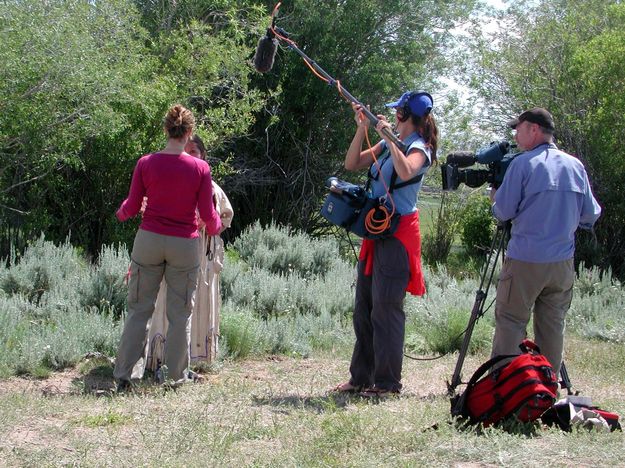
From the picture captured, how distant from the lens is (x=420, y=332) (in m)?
9.15

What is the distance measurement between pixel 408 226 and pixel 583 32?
963cm

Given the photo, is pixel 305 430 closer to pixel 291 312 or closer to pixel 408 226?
pixel 408 226

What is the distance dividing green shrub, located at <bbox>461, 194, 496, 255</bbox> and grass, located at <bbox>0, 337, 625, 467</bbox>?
10.8m

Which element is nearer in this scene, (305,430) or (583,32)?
(305,430)

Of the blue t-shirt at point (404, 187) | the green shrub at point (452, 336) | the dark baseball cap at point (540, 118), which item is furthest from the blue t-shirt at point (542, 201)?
the green shrub at point (452, 336)

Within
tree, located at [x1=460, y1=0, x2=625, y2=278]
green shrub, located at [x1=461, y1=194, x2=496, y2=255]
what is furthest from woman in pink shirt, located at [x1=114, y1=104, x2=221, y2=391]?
green shrub, located at [x1=461, y1=194, x2=496, y2=255]

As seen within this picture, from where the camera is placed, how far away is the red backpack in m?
5.43

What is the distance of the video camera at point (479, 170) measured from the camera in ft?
21.0

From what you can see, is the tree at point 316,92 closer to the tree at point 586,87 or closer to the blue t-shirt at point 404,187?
the tree at point 586,87

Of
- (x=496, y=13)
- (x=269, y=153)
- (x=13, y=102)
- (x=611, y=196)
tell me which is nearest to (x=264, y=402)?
(x=13, y=102)

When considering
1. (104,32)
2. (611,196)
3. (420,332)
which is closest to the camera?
(420,332)

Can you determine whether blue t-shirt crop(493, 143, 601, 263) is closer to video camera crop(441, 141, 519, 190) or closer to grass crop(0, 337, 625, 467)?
video camera crop(441, 141, 519, 190)

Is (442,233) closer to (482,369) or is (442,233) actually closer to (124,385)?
(124,385)

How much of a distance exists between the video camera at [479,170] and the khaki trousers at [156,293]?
1.93 meters
